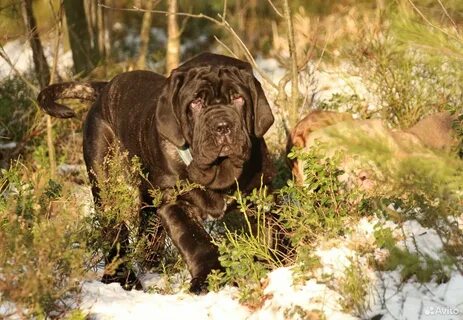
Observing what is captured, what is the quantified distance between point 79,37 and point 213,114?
596 cm

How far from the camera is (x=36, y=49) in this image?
9.01m

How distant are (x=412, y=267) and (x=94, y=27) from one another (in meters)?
8.45

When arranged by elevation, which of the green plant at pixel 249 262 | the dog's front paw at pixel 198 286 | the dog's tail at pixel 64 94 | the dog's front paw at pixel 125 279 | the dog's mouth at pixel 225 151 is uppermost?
the dog's mouth at pixel 225 151

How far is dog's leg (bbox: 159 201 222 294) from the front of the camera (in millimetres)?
5293

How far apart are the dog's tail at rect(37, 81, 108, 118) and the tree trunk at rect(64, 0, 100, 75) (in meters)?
2.81

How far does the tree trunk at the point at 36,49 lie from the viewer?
8320 mm

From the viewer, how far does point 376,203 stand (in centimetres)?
479

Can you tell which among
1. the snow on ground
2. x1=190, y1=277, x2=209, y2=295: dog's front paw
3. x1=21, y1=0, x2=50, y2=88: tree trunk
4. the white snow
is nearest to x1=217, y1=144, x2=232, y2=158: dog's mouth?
x1=190, y1=277, x2=209, y2=295: dog's front paw

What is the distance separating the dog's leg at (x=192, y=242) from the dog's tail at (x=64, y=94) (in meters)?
1.48

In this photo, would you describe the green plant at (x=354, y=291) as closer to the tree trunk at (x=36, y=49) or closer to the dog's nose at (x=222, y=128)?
the dog's nose at (x=222, y=128)

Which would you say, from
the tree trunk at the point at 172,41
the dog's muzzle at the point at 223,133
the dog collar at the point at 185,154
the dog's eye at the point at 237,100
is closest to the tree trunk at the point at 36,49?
the tree trunk at the point at 172,41

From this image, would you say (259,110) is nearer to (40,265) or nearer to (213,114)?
(213,114)

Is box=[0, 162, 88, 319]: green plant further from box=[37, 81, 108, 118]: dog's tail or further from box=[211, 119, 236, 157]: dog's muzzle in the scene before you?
box=[37, 81, 108, 118]: dog's tail

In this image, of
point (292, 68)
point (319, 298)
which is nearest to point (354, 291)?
point (319, 298)
